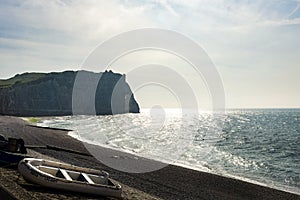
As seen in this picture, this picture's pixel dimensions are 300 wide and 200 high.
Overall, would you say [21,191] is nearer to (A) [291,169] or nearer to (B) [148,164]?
(B) [148,164]

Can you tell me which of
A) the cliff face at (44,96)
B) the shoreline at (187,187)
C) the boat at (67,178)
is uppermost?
the cliff face at (44,96)

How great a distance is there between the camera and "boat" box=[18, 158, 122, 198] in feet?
50.3

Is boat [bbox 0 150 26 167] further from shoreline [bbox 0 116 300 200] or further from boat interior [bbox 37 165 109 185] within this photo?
shoreline [bbox 0 116 300 200]

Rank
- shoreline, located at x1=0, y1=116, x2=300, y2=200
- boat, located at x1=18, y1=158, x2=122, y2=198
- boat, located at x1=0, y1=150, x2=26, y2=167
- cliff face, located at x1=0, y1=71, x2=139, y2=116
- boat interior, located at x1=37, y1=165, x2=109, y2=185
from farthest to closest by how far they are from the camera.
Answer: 1. cliff face, located at x1=0, y1=71, x2=139, y2=116
2. shoreline, located at x1=0, y1=116, x2=300, y2=200
3. boat, located at x1=0, y1=150, x2=26, y2=167
4. boat interior, located at x1=37, y1=165, x2=109, y2=185
5. boat, located at x1=18, y1=158, x2=122, y2=198

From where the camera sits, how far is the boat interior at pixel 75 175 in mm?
16578

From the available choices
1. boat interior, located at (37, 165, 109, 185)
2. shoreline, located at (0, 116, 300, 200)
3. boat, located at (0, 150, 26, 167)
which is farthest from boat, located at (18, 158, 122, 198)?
boat, located at (0, 150, 26, 167)

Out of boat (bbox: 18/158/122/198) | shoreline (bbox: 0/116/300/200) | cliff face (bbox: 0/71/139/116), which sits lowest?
shoreline (bbox: 0/116/300/200)

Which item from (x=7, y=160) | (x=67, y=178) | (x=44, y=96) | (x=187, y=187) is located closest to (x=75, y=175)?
(x=67, y=178)

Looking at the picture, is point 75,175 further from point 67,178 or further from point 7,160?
point 7,160

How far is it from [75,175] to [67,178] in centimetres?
106

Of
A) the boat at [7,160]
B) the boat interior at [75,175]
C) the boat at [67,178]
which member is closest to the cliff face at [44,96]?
the boat at [7,160]

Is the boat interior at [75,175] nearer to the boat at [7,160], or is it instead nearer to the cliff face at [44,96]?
the boat at [7,160]

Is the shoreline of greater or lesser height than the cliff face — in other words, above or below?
below

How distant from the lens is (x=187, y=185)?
2520cm
